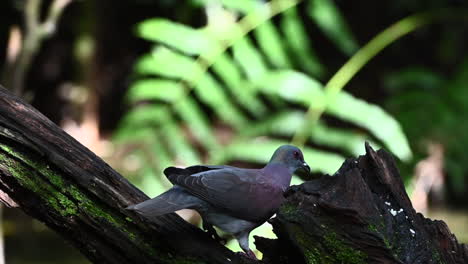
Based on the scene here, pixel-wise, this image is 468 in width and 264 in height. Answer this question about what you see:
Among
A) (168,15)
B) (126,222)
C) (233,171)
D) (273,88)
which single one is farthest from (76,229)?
(168,15)

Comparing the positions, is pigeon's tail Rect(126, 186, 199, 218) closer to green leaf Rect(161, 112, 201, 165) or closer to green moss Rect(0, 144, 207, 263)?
green moss Rect(0, 144, 207, 263)

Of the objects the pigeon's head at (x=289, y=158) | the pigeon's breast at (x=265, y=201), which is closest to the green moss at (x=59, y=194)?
the pigeon's breast at (x=265, y=201)

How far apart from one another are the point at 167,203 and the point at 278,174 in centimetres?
35

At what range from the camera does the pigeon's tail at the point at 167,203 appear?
1672 mm

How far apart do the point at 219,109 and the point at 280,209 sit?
81.2 inches

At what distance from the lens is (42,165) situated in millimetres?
1727

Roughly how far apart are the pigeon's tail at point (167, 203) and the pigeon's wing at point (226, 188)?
2cm

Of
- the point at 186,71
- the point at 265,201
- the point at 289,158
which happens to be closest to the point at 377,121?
the point at 186,71

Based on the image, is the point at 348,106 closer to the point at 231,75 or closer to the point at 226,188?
the point at 231,75

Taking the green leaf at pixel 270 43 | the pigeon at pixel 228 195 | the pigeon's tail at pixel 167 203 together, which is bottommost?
the pigeon's tail at pixel 167 203

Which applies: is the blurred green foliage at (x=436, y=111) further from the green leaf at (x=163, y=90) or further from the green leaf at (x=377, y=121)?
the green leaf at (x=163, y=90)

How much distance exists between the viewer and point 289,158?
205 centimetres

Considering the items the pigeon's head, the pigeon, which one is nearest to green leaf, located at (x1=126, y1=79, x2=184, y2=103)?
the pigeon's head

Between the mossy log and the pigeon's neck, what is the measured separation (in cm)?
18
